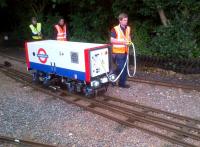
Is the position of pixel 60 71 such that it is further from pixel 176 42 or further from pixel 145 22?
pixel 145 22

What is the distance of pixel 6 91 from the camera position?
1288 cm

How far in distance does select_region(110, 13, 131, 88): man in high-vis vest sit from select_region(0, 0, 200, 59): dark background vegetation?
368cm

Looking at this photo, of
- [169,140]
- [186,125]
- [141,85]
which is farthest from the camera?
[141,85]

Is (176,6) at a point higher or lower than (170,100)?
higher

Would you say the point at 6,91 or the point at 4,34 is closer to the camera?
the point at 6,91

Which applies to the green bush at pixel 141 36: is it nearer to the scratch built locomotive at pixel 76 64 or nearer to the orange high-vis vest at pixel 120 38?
the orange high-vis vest at pixel 120 38

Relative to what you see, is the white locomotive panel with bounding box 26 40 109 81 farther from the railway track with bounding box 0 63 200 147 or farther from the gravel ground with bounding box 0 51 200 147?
the gravel ground with bounding box 0 51 200 147

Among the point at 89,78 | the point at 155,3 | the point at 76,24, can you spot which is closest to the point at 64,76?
A: the point at 89,78

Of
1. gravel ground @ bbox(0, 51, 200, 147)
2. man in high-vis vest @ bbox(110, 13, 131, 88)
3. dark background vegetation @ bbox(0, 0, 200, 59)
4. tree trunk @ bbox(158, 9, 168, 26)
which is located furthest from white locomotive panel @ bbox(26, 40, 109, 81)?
tree trunk @ bbox(158, 9, 168, 26)

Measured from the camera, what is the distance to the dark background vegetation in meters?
15.5

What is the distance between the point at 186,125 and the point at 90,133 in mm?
2348

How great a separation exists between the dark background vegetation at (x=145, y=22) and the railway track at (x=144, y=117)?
5.13 m

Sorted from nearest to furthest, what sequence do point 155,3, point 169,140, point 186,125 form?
point 169,140 → point 186,125 → point 155,3

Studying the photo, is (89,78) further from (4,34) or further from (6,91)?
(4,34)
